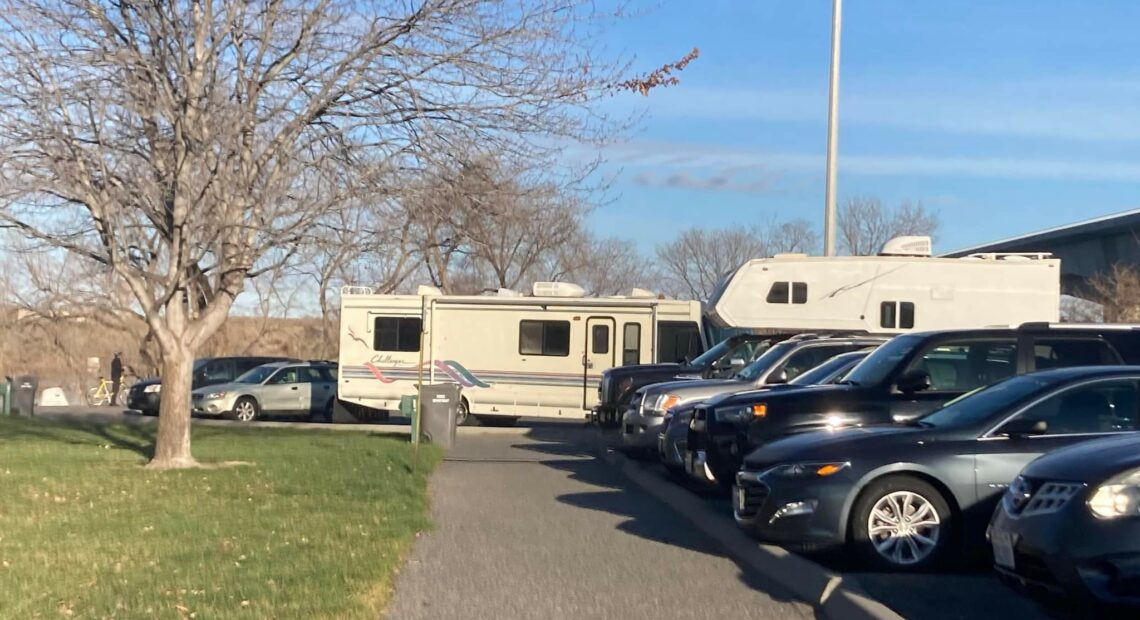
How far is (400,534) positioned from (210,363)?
70.0 feet

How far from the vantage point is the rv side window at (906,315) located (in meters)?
20.8

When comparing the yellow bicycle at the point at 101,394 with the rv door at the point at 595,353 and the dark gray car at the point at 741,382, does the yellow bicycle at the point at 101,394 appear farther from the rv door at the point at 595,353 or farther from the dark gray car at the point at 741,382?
the dark gray car at the point at 741,382

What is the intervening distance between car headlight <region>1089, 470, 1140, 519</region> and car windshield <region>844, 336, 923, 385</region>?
4.60m

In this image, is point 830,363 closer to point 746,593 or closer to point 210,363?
point 746,593

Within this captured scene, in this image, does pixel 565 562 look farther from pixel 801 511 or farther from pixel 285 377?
pixel 285 377

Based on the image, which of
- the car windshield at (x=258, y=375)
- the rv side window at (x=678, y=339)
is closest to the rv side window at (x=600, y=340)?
the rv side window at (x=678, y=339)

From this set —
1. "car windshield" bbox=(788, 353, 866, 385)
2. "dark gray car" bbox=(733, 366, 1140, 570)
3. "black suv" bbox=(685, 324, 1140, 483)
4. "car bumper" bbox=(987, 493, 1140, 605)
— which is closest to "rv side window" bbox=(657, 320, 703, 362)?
"car windshield" bbox=(788, 353, 866, 385)

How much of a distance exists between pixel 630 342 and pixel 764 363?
9645 millimetres

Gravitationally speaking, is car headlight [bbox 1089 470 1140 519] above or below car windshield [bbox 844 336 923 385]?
below

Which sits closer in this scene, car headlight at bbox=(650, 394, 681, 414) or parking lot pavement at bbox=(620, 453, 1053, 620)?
parking lot pavement at bbox=(620, 453, 1053, 620)

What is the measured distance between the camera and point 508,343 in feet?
81.9

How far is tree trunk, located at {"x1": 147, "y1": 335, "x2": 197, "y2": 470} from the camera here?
49.0ft

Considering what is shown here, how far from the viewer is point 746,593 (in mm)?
7957

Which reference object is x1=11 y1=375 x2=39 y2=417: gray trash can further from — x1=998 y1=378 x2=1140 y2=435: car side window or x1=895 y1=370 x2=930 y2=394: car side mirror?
x1=998 y1=378 x2=1140 y2=435: car side window
